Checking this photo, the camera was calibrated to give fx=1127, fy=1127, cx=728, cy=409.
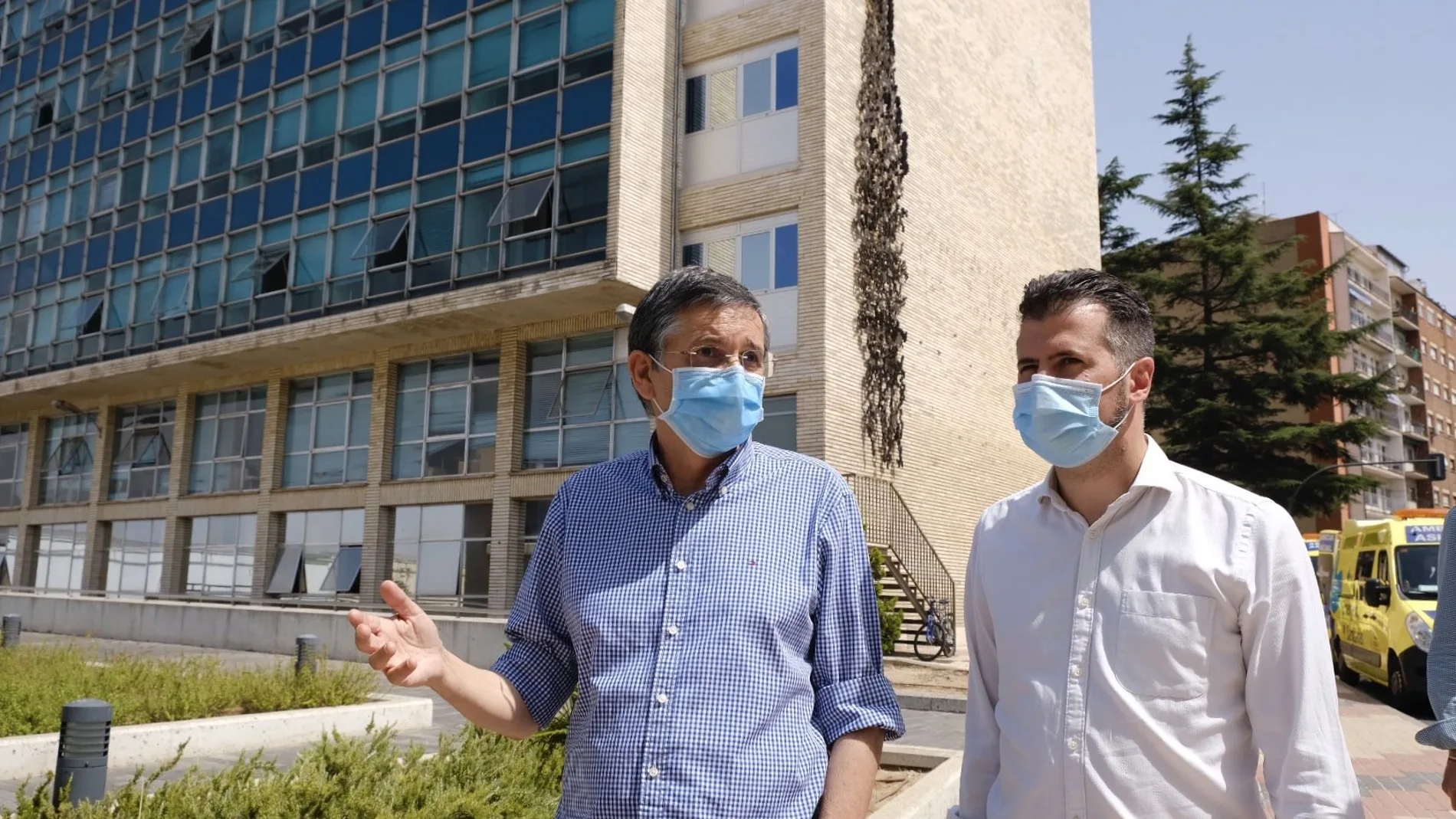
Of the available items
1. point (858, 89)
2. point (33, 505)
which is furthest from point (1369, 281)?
point (33, 505)

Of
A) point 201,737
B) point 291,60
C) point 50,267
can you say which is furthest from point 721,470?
point 50,267

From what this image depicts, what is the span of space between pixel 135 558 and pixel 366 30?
1495 centimetres

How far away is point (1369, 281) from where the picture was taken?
7412 cm

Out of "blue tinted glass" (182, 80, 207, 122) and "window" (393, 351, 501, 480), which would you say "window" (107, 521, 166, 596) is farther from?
"blue tinted glass" (182, 80, 207, 122)

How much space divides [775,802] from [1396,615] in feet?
48.9

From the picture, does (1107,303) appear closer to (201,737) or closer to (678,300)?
(678,300)

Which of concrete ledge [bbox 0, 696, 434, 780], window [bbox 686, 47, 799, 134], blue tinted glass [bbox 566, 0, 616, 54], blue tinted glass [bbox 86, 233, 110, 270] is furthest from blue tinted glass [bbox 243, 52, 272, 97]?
concrete ledge [bbox 0, 696, 434, 780]

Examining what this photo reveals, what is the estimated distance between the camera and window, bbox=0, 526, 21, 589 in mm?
32375

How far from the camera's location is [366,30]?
2588 centimetres

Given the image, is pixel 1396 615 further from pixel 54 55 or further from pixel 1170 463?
pixel 54 55

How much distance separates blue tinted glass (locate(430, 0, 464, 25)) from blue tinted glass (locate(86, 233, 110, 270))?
12.5 meters

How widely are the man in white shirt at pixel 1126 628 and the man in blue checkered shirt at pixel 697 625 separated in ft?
1.16

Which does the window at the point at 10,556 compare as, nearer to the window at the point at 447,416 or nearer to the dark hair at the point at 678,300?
the window at the point at 447,416

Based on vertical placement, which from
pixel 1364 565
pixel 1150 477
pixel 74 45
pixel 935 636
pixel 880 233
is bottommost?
pixel 935 636
